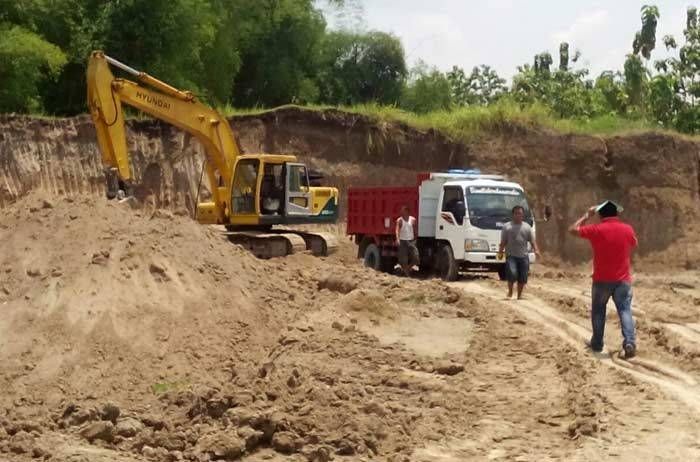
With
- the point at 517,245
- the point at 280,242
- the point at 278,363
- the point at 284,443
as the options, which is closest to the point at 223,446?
the point at 284,443

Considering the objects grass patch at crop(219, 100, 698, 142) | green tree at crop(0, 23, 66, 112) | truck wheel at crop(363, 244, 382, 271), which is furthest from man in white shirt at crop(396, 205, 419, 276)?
grass patch at crop(219, 100, 698, 142)

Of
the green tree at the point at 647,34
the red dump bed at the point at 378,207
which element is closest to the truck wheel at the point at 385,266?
the red dump bed at the point at 378,207

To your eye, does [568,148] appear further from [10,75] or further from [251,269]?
[251,269]

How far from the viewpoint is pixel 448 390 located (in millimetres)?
10914

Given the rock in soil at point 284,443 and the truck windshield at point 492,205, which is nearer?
the rock in soil at point 284,443

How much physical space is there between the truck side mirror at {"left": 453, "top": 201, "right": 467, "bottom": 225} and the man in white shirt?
3.07ft

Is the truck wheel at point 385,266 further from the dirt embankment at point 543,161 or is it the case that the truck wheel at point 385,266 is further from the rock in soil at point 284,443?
the rock in soil at point 284,443

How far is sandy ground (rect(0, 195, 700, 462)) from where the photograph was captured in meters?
9.34

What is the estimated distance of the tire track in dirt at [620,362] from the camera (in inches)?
433

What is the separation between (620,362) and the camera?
1234 cm

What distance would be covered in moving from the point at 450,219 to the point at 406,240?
1.05 metres

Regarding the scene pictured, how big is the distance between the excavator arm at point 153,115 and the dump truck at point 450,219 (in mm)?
3734

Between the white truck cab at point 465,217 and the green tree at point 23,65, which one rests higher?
the green tree at point 23,65

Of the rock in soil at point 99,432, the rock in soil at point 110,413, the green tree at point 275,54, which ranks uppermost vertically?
the green tree at point 275,54
